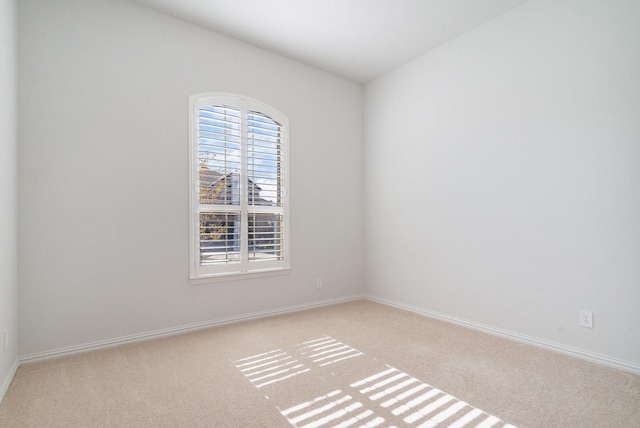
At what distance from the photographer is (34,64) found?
101 inches

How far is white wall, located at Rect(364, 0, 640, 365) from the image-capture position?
2.44 meters

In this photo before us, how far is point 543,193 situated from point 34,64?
4091 mm

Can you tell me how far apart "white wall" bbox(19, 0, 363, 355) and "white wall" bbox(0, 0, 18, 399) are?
11cm

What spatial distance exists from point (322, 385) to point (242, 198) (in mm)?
2034

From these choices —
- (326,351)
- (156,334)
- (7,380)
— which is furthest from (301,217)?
(7,380)

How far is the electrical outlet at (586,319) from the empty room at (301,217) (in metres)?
0.03

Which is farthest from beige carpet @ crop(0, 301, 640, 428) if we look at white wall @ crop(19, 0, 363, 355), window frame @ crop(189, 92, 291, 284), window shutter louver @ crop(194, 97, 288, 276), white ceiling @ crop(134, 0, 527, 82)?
white ceiling @ crop(134, 0, 527, 82)

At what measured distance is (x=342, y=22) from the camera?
325 cm

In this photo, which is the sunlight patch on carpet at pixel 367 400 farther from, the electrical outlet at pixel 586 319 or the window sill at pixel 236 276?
the electrical outlet at pixel 586 319

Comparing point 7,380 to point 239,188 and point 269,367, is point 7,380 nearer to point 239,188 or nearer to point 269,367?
point 269,367

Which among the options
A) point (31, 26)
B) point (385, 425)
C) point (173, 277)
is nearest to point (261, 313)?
point (173, 277)

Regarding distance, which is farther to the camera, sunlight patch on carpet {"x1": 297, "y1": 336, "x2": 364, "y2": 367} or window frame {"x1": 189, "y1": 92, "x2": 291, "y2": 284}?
window frame {"x1": 189, "y1": 92, "x2": 291, "y2": 284}

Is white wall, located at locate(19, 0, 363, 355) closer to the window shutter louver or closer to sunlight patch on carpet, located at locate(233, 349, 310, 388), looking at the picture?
the window shutter louver

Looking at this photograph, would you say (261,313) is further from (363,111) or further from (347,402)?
(363,111)
